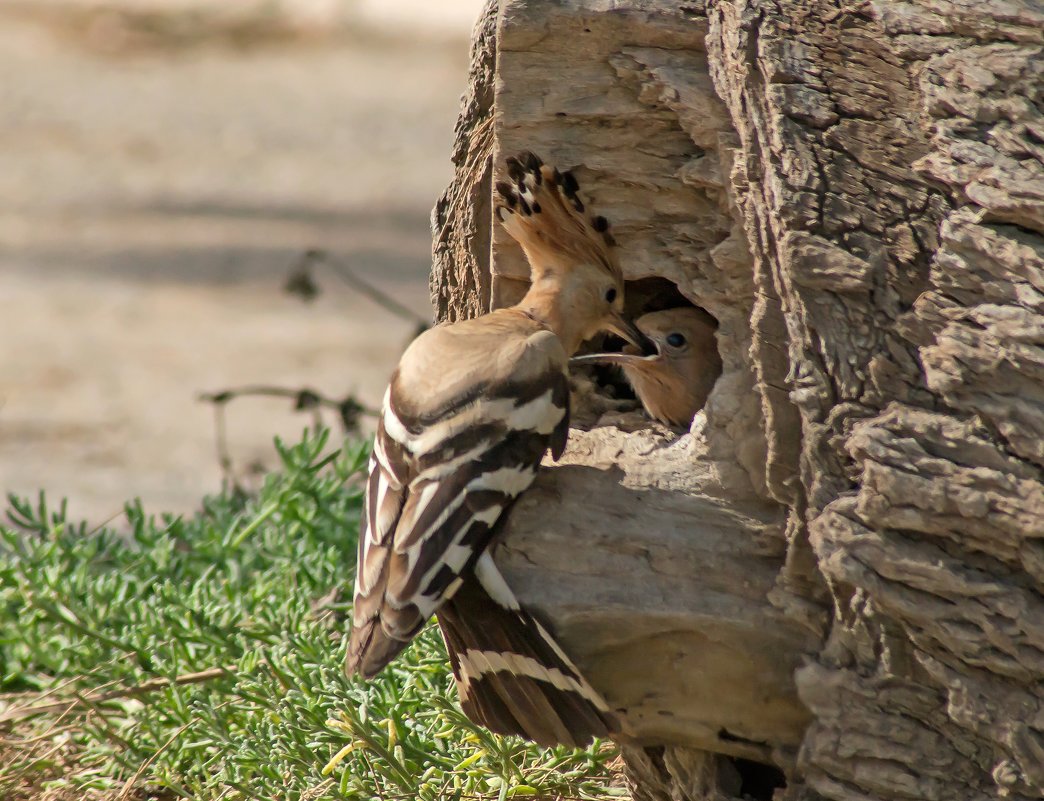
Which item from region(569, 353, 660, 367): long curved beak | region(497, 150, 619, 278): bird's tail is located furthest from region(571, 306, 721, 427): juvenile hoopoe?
region(497, 150, 619, 278): bird's tail

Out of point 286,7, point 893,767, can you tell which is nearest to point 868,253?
point 893,767

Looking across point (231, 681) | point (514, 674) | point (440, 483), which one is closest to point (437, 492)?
point (440, 483)

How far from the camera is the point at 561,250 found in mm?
2891

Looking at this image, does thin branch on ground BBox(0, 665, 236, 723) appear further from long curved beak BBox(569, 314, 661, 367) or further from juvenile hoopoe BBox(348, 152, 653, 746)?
long curved beak BBox(569, 314, 661, 367)

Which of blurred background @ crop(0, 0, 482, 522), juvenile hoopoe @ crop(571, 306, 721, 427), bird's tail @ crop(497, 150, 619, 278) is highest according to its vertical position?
bird's tail @ crop(497, 150, 619, 278)

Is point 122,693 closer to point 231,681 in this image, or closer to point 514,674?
point 231,681

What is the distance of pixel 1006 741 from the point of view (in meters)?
2.19

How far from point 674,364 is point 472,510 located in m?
1.04

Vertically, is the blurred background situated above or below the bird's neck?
below

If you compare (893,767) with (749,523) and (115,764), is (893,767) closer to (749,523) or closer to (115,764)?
(749,523)

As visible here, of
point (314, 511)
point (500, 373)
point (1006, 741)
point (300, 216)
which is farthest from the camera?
point (300, 216)

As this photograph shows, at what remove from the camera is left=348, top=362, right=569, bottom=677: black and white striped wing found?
235 centimetres

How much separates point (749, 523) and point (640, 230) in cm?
71

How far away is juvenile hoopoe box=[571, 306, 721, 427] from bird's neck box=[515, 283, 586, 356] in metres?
0.17
